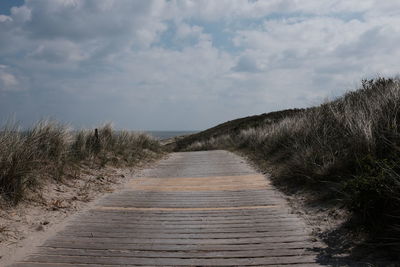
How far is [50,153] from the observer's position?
297 inches

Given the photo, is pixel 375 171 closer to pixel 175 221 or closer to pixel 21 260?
pixel 175 221

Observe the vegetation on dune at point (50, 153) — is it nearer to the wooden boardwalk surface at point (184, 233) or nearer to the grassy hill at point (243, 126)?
the wooden boardwalk surface at point (184, 233)

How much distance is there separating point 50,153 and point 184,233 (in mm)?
4554

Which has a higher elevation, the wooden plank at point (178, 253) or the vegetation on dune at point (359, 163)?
the vegetation on dune at point (359, 163)

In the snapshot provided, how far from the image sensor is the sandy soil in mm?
3961

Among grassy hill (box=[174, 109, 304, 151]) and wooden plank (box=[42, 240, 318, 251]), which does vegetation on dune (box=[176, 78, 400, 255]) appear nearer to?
wooden plank (box=[42, 240, 318, 251])

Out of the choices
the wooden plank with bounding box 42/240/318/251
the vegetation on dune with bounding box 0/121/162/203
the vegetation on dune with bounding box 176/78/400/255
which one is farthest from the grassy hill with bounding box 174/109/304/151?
the wooden plank with bounding box 42/240/318/251

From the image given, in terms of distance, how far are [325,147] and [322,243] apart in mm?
3406

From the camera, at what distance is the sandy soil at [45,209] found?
3961mm

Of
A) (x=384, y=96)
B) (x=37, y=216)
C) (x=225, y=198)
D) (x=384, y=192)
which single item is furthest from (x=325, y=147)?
(x=37, y=216)

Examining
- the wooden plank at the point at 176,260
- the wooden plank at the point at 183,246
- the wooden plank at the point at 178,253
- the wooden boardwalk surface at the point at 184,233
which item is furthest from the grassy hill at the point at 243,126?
the wooden plank at the point at 176,260

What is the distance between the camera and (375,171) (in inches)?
162

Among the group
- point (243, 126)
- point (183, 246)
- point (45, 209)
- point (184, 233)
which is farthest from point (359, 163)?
point (243, 126)

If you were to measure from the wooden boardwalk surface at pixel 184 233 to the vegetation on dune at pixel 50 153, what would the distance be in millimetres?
1218
